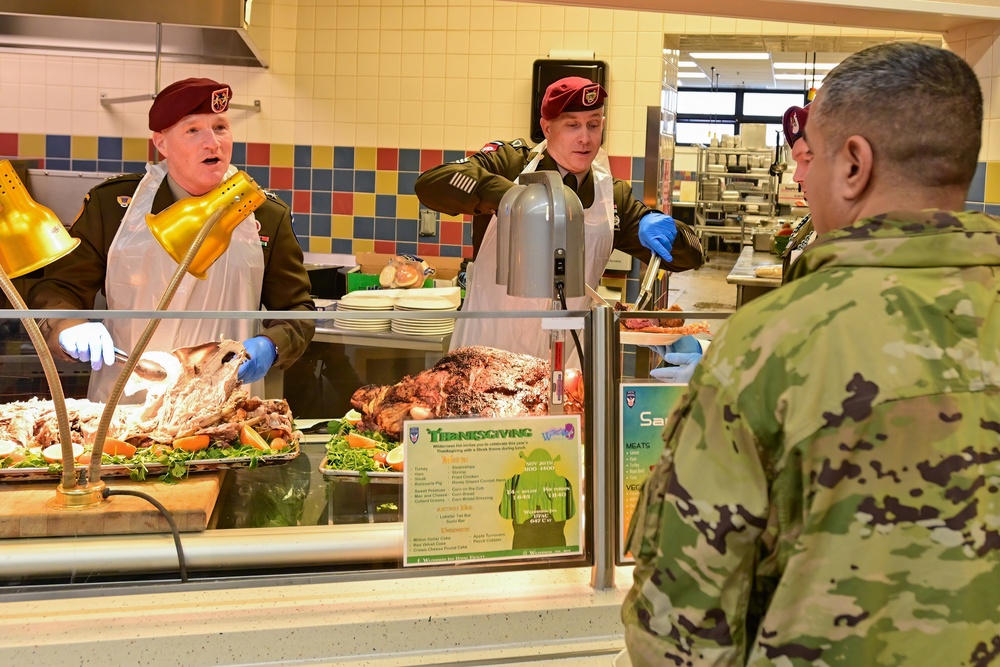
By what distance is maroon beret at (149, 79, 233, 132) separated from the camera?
250 cm

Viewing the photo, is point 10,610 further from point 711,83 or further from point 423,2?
point 711,83

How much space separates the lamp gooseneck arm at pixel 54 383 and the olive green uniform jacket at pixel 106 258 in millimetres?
1011

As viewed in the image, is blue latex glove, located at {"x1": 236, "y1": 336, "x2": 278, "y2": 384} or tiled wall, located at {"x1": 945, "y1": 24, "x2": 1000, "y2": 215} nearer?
blue latex glove, located at {"x1": 236, "y1": 336, "x2": 278, "y2": 384}

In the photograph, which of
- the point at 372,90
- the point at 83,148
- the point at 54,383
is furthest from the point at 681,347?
the point at 83,148

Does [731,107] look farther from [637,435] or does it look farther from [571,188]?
[637,435]

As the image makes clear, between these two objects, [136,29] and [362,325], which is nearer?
[362,325]

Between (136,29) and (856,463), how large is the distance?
4560 millimetres

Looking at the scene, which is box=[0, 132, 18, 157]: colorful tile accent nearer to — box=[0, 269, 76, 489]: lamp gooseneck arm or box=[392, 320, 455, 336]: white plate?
box=[0, 269, 76, 489]: lamp gooseneck arm

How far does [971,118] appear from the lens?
3.11 feet

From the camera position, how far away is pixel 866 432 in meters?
0.88

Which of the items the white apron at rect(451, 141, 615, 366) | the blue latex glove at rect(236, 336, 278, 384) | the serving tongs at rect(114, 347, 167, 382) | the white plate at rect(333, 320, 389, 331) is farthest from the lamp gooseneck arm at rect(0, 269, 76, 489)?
the white apron at rect(451, 141, 615, 366)

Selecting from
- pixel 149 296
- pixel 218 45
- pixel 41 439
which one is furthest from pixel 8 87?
pixel 41 439

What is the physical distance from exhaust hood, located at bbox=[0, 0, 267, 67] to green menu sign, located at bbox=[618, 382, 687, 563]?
9.74ft

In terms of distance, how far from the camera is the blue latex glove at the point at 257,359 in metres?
1.67
